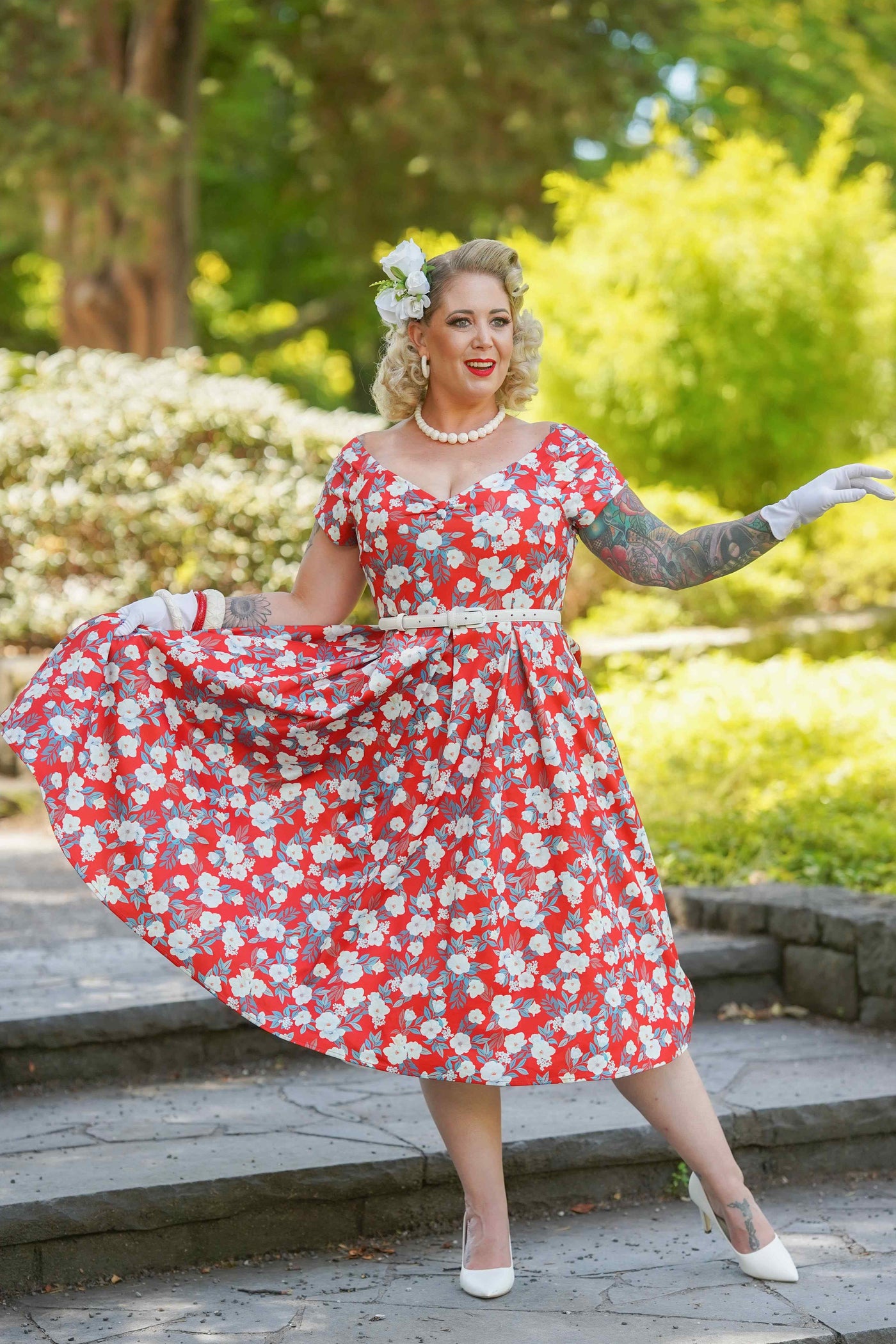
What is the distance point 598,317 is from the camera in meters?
8.48

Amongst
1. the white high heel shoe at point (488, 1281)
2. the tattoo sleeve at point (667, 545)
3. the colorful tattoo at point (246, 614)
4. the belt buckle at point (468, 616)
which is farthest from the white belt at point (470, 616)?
the white high heel shoe at point (488, 1281)

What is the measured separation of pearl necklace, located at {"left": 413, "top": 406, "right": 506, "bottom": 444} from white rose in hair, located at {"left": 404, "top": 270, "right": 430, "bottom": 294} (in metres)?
0.24

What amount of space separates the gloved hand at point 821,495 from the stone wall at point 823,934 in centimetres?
149

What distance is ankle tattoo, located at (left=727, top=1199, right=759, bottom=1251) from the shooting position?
2.79 meters

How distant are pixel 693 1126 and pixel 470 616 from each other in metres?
0.99

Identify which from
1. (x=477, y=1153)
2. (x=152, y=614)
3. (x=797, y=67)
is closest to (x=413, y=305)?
(x=152, y=614)

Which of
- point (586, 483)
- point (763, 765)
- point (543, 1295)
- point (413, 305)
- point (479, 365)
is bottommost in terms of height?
point (543, 1295)

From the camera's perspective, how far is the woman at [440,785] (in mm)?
2711

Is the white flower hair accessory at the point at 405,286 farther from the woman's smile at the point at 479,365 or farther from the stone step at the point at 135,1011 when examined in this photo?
the stone step at the point at 135,1011

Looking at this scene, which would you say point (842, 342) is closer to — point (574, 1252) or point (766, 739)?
point (766, 739)

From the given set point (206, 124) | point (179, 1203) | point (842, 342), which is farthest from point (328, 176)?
point (179, 1203)

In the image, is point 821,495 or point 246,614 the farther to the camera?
point 246,614

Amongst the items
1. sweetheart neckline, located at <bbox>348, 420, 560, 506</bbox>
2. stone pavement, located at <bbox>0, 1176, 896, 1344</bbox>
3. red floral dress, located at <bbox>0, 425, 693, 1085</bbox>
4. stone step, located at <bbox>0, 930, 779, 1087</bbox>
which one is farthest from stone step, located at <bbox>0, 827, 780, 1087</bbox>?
sweetheart neckline, located at <bbox>348, 420, 560, 506</bbox>

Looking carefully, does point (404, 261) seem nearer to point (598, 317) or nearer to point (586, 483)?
point (586, 483)
